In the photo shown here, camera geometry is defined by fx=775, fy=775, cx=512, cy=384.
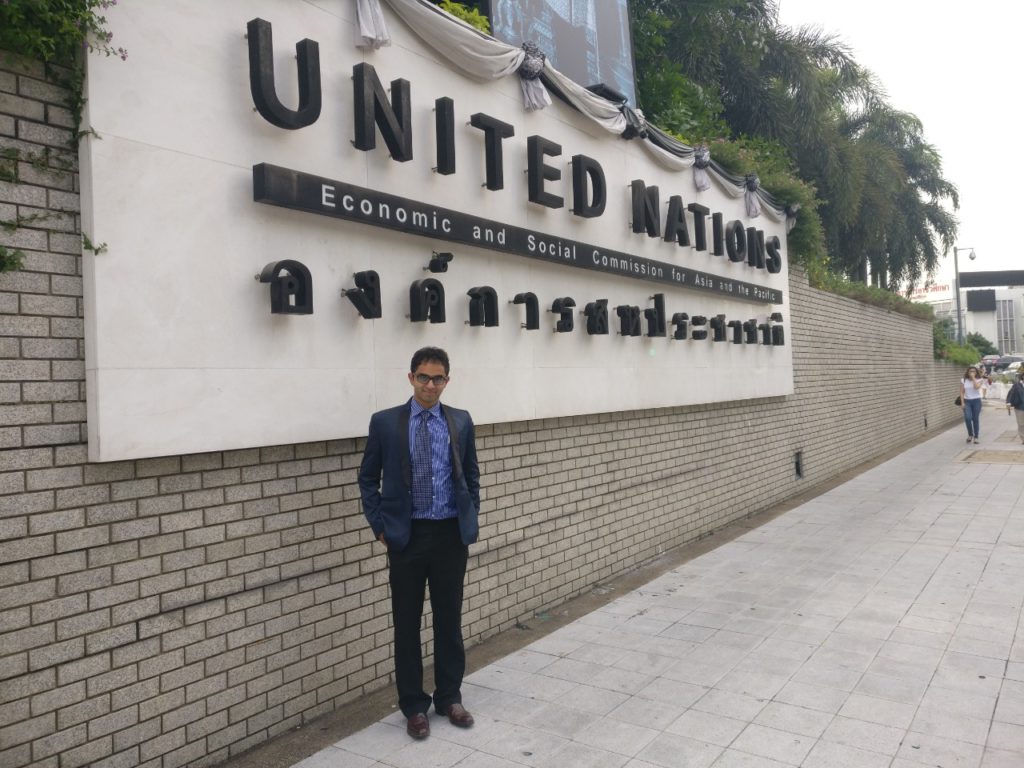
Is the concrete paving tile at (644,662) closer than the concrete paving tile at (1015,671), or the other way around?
the concrete paving tile at (1015,671)

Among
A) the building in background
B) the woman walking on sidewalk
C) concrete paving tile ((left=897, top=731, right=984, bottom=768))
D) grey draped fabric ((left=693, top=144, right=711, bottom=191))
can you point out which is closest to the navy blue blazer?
concrete paving tile ((left=897, top=731, right=984, bottom=768))

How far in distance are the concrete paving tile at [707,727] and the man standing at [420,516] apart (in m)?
1.05

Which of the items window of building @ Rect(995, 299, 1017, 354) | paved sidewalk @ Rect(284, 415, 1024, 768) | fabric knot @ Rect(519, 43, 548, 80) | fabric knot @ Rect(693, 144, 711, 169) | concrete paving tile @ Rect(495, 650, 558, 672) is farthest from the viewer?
window of building @ Rect(995, 299, 1017, 354)

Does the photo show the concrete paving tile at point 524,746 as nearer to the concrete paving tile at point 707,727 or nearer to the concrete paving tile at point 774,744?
the concrete paving tile at point 707,727

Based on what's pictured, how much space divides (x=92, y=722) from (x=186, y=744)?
1.58 feet

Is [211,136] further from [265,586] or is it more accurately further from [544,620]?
[544,620]

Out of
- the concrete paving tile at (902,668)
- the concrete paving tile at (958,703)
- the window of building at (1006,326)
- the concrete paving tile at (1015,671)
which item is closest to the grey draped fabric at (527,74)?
the concrete paving tile at (902,668)

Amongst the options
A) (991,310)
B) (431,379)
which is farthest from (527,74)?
(991,310)

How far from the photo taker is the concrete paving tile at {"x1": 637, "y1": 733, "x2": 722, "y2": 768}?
11.4 ft

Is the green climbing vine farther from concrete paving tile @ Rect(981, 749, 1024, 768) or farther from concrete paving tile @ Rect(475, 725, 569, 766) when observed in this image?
concrete paving tile @ Rect(981, 749, 1024, 768)

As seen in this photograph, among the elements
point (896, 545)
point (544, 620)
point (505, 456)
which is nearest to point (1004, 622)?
point (896, 545)

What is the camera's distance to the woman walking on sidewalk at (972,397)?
16594 millimetres

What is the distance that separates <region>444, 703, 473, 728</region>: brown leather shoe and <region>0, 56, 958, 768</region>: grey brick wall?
0.72 m

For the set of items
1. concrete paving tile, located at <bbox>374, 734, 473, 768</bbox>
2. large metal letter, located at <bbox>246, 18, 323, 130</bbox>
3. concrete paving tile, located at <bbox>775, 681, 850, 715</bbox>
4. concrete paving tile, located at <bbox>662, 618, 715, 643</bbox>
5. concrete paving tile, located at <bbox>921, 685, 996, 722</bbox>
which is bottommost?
concrete paving tile, located at <bbox>921, 685, 996, 722</bbox>
